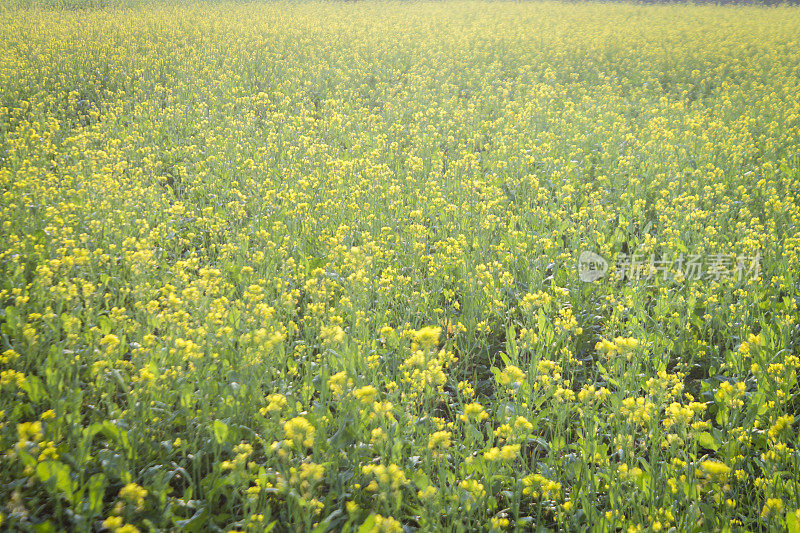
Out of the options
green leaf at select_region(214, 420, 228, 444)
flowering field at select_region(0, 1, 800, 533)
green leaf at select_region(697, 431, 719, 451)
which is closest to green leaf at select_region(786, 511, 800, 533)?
flowering field at select_region(0, 1, 800, 533)

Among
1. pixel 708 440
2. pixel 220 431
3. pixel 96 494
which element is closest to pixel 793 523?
pixel 708 440

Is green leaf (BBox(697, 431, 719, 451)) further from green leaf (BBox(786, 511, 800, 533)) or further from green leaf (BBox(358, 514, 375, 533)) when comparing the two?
green leaf (BBox(358, 514, 375, 533))

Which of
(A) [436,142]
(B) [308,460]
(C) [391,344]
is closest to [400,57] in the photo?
(A) [436,142]

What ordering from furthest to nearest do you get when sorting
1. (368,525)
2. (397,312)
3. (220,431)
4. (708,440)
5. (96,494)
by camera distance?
(397,312)
(708,440)
(220,431)
(96,494)
(368,525)

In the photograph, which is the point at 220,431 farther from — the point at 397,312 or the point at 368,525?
the point at 397,312

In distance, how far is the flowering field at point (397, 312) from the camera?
2234 millimetres

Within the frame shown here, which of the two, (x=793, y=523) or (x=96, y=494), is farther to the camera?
(x=96, y=494)

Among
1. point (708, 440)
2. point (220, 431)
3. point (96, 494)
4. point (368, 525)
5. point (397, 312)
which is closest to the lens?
point (368, 525)

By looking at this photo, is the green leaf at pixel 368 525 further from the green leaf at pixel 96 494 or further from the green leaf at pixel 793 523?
the green leaf at pixel 793 523

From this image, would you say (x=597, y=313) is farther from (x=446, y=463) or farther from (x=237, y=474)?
(x=237, y=474)

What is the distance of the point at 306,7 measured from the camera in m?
24.2

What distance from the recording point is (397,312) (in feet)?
12.1

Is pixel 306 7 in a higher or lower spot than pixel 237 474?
higher

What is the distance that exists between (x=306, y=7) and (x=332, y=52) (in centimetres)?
1288
